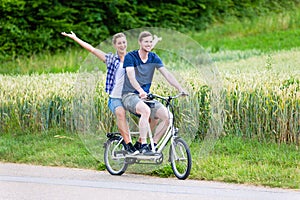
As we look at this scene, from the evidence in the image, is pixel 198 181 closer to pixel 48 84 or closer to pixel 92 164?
pixel 92 164

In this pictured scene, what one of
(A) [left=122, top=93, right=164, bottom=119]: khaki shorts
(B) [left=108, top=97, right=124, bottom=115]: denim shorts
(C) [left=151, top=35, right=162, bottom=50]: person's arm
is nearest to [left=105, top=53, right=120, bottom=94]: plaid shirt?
(B) [left=108, top=97, right=124, bottom=115]: denim shorts

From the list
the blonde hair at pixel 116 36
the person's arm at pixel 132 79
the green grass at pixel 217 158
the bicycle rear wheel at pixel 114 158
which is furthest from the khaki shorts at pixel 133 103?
the green grass at pixel 217 158

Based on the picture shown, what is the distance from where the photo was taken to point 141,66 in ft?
26.8

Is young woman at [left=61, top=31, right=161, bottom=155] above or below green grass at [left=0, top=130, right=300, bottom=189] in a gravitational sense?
above

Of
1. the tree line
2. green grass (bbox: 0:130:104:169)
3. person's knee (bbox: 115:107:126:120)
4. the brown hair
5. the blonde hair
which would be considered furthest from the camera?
the tree line

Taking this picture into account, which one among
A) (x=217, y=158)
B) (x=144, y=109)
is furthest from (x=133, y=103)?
(x=217, y=158)

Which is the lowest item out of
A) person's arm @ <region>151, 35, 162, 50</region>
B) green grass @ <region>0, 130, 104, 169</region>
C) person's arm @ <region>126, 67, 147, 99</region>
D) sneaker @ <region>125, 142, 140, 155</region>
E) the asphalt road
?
the asphalt road

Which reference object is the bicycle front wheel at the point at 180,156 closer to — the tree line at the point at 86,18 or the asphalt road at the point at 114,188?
the asphalt road at the point at 114,188

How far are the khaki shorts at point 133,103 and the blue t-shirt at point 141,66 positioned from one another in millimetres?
67

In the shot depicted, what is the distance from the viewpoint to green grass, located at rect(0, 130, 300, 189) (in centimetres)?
816

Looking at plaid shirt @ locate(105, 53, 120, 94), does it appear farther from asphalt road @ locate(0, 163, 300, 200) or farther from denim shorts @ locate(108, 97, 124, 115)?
asphalt road @ locate(0, 163, 300, 200)

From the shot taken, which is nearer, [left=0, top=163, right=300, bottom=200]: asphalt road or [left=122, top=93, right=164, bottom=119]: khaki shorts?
[left=0, top=163, right=300, bottom=200]: asphalt road

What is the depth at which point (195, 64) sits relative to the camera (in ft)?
28.7

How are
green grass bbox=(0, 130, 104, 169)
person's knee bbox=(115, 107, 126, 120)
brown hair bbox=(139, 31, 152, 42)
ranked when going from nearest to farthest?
brown hair bbox=(139, 31, 152, 42) < person's knee bbox=(115, 107, 126, 120) < green grass bbox=(0, 130, 104, 169)
